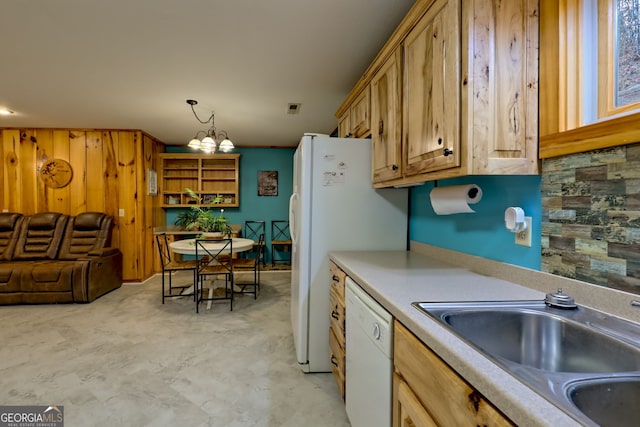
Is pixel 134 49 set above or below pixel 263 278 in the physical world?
above

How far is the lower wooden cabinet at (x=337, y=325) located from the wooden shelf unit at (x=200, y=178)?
159 inches

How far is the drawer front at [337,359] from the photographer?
1832mm

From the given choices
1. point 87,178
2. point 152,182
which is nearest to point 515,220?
point 152,182

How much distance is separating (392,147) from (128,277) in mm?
4649

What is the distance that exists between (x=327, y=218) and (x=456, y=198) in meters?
0.98

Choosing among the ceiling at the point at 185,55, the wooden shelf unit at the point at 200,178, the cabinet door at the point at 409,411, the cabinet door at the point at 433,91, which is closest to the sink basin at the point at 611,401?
the cabinet door at the point at 409,411

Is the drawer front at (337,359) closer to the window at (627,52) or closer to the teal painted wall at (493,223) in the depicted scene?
the teal painted wall at (493,223)

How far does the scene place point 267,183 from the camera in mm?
6148

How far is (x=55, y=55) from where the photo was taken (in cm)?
243

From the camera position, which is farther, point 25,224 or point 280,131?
point 280,131

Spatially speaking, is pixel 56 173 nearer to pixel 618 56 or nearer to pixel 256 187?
pixel 256 187

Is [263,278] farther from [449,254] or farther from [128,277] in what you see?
[449,254]

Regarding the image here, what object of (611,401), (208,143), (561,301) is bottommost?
(611,401)

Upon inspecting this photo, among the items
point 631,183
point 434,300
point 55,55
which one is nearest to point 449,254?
point 434,300
